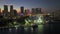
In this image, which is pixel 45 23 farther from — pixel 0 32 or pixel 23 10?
pixel 0 32

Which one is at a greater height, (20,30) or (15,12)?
(15,12)

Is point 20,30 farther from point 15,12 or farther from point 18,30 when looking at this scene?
point 15,12

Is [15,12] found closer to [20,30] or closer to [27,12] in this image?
[27,12]

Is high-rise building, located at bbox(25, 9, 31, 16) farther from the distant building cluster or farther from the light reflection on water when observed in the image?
the light reflection on water

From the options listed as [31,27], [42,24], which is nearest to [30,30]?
[31,27]

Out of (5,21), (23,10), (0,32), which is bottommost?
(0,32)

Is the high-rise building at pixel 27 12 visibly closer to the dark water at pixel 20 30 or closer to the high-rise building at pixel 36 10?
the high-rise building at pixel 36 10

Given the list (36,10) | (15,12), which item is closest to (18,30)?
(15,12)

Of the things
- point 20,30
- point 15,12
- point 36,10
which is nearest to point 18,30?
point 20,30

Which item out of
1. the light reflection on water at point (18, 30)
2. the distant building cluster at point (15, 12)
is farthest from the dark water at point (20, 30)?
the distant building cluster at point (15, 12)

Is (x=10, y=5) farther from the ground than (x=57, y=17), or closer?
farther from the ground
